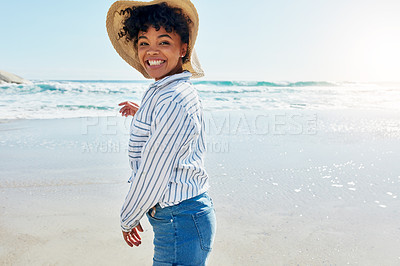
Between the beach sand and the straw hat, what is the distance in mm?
1369

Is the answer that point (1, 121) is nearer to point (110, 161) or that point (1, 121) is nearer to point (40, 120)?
point (40, 120)

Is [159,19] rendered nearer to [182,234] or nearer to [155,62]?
[155,62]

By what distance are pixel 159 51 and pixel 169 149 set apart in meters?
0.52

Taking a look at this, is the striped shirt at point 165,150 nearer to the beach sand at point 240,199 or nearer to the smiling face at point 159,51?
the smiling face at point 159,51

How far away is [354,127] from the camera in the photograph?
298 inches

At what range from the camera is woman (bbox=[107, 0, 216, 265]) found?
1.27 metres

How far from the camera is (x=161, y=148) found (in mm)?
1257

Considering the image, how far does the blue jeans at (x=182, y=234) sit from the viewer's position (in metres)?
1.37

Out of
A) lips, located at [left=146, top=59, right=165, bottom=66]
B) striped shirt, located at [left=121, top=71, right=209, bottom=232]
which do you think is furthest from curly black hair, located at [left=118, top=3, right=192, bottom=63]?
striped shirt, located at [left=121, top=71, right=209, bottom=232]

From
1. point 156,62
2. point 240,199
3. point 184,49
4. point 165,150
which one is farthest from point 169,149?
point 240,199

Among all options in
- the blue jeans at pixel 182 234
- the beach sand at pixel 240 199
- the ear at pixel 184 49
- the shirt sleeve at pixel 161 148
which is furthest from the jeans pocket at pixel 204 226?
the beach sand at pixel 240 199

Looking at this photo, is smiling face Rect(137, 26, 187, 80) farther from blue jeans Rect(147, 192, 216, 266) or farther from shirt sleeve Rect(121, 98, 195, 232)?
blue jeans Rect(147, 192, 216, 266)

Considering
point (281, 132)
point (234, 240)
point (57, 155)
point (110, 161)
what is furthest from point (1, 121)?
point (234, 240)

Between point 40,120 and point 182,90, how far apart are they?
802 centimetres
